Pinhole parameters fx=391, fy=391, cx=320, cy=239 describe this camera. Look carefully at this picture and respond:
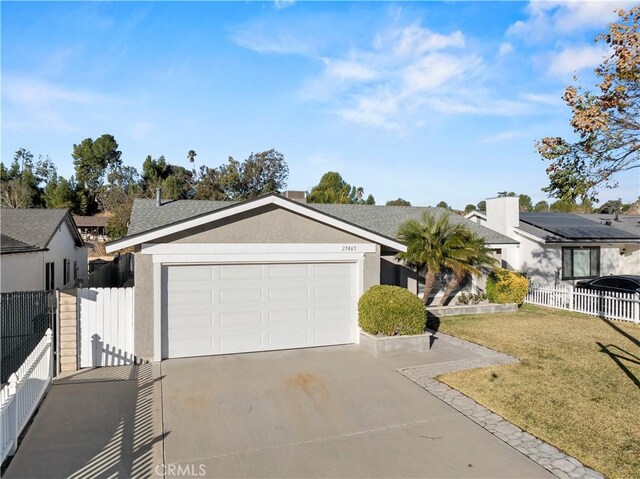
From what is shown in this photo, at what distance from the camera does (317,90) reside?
14.8 metres

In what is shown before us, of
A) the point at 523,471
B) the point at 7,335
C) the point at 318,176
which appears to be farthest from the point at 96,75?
the point at 318,176

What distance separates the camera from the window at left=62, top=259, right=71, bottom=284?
62.3ft

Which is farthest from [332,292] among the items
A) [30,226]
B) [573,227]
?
[573,227]

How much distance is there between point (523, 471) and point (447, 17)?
11.4 metres

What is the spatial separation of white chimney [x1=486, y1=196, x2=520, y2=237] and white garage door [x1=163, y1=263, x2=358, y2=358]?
40.9 feet

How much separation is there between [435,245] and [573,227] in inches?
464

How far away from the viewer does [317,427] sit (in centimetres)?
605

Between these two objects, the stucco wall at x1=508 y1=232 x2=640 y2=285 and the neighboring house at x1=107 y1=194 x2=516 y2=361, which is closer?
the neighboring house at x1=107 y1=194 x2=516 y2=361

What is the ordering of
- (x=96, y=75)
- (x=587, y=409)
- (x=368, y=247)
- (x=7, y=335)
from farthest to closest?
(x=96, y=75) < (x=368, y=247) < (x=7, y=335) < (x=587, y=409)

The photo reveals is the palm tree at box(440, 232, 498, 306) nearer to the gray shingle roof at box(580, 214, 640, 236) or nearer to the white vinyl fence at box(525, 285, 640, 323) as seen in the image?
the white vinyl fence at box(525, 285, 640, 323)

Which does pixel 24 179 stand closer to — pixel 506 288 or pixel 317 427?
pixel 506 288

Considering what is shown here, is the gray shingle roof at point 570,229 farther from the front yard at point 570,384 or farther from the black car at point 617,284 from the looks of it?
the front yard at point 570,384

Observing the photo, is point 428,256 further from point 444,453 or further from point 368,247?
point 444,453

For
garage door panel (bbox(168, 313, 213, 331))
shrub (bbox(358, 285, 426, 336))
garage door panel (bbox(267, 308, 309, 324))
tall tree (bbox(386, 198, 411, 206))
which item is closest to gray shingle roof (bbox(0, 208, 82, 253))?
garage door panel (bbox(168, 313, 213, 331))
